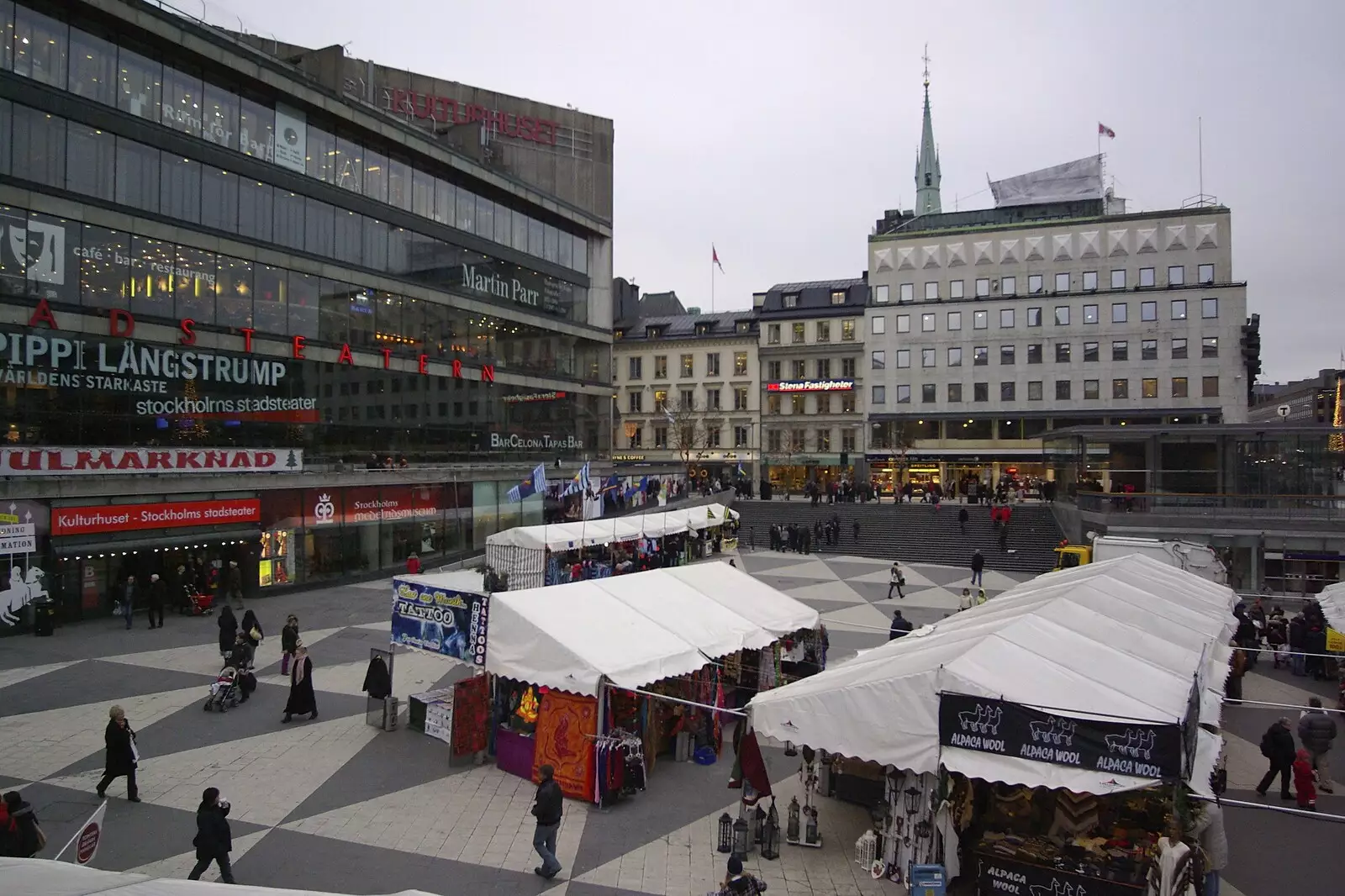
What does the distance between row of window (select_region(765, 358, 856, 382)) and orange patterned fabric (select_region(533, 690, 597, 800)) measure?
5824 centimetres

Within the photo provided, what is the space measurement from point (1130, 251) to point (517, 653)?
206 feet

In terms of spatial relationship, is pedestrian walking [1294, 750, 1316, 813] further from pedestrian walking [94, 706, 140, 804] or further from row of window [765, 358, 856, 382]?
row of window [765, 358, 856, 382]

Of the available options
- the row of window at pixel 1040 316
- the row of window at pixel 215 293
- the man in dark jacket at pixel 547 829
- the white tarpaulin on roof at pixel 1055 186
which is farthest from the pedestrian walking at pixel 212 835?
the white tarpaulin on roof at pixel 1055 186

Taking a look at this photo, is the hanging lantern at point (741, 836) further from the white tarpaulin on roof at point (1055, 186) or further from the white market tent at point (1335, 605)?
the white tarpaulin on roof at point (1055, 186)

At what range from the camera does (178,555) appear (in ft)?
87.7

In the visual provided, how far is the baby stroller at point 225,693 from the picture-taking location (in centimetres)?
Result: 1593

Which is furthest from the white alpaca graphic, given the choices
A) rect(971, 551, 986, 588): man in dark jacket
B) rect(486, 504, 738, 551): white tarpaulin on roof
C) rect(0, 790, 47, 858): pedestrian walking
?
rect(971, 551, 986, 588): man in dark jacket

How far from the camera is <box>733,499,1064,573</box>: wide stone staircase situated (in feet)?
130

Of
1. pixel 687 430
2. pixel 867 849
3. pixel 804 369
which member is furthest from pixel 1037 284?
pixel 867 849

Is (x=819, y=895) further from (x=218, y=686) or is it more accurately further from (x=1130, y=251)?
(x=1130, y=251)

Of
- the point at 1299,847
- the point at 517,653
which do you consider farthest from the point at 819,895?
the point at 1299,847

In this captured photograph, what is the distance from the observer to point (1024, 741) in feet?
27.1

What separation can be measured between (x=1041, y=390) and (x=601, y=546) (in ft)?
144

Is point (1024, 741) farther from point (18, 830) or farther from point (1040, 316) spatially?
point (1040, 316)
